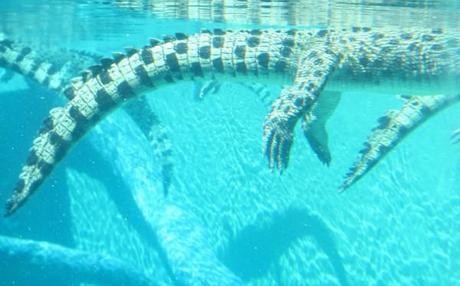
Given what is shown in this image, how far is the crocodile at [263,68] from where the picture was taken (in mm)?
5590

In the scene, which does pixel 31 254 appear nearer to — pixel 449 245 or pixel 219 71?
pixel 219 71

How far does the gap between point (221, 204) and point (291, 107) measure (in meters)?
9.19

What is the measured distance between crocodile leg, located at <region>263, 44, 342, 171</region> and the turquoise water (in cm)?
537

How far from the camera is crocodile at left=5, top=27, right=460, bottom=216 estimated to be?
5.59 meters

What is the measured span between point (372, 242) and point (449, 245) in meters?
2.32

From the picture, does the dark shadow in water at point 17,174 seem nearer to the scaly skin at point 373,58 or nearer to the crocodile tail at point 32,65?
the crocodile tail at point 32,65

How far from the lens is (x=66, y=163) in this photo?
12961 millimetres

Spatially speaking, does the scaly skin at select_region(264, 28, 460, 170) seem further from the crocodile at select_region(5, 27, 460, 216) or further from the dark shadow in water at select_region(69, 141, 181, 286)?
the dark shadow in water at select_region(69, 141, 181, 286)

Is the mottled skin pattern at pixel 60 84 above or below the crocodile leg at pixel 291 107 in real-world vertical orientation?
below

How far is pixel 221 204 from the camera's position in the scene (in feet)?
47.6

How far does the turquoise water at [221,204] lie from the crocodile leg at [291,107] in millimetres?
5373

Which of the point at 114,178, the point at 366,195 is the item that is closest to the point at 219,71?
the point at 114,178

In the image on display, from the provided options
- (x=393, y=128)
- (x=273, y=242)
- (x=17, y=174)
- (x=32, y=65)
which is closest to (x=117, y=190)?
(x=17, y=174)

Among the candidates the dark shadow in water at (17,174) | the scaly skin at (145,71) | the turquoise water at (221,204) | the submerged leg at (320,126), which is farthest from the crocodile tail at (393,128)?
the dark shadow in water at (17,174)
